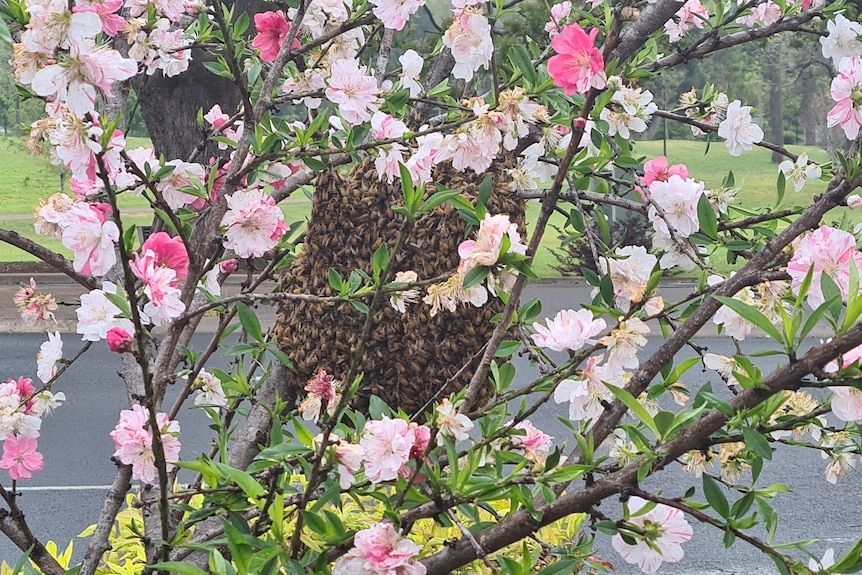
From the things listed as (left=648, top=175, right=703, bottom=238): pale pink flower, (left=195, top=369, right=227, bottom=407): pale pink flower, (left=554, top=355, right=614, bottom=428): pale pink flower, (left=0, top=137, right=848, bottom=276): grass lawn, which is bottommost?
(left=554, top=355, right=614, bottom=428): pale pink flower

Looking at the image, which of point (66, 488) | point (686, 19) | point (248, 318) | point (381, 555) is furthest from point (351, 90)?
point (66, 488)

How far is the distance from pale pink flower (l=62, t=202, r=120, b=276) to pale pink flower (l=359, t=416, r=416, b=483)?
361mm

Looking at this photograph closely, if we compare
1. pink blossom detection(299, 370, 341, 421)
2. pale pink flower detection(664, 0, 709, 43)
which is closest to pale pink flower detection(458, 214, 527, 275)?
pink blossom detection(299, 370, 341, 421)

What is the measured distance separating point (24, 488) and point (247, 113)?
504 centimetres

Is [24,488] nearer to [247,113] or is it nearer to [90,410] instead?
[90,410]

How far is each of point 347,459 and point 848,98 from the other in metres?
0.76

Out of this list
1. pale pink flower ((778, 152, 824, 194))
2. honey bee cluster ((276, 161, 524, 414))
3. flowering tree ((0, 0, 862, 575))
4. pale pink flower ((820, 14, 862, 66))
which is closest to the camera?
flowering tree ((0, 0, 862, 575))

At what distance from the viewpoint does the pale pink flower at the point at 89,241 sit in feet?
2.99

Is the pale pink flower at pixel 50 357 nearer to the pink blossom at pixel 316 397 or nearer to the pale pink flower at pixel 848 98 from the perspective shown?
the pink blossom at pixel 316 397

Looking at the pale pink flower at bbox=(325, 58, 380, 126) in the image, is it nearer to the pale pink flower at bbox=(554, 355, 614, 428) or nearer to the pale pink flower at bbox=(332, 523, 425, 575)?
the pale pink flower at bbox=(554, 355, 614, 428)

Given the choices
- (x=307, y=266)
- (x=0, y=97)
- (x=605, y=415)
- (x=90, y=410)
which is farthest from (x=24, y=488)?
(x=0, y=97)

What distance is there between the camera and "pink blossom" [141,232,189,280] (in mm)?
992

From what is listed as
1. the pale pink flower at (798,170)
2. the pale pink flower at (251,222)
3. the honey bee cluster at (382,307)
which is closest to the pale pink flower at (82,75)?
the pale pink flower at (251,222)

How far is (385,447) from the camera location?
847mm
